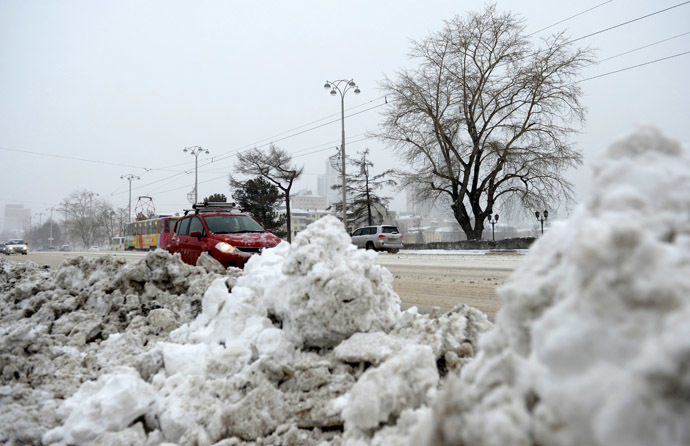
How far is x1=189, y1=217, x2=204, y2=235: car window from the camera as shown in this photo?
392 inches

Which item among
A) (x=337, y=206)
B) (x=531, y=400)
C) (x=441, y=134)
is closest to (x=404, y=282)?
(x=531, y=400)

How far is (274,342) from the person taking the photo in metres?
3.06

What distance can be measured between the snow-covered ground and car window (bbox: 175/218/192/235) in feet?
16.5

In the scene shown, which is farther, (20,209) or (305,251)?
(20,209)

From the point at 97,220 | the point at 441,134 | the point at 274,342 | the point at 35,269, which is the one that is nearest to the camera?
→ the point at 274,342

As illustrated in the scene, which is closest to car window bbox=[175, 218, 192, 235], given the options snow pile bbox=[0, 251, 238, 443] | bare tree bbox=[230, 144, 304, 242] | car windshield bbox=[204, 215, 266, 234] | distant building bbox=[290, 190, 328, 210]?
car windshield bbox=[204, 215, 266, 234]

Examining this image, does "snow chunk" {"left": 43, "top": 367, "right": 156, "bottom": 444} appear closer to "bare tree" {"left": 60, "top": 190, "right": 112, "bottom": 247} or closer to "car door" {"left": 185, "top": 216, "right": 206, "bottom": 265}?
"car door" {"left": 185, "top": 216, "right": 206, "bottom": 265}

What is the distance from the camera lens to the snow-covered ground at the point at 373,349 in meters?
1.01

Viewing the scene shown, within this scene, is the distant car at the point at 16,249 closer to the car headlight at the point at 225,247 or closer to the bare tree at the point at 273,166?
the bare tree at the point at 273,166

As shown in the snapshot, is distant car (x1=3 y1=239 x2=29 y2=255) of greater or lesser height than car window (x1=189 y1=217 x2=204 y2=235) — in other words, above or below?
below

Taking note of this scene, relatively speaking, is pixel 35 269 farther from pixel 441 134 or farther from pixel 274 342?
pixel 441 134

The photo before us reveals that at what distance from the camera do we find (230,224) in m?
10.1

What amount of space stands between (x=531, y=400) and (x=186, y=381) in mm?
2242

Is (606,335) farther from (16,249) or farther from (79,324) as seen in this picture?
(16,249)
